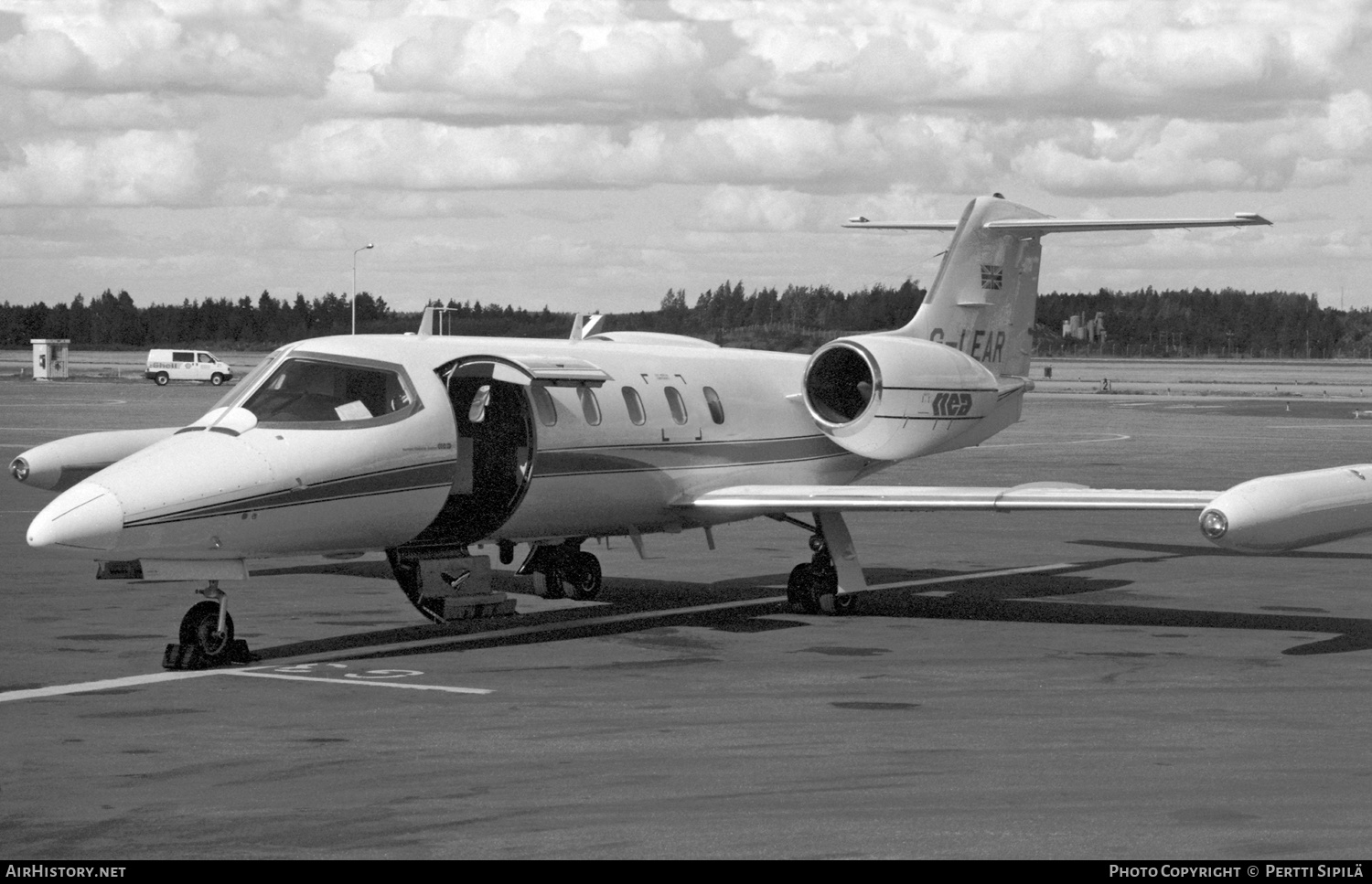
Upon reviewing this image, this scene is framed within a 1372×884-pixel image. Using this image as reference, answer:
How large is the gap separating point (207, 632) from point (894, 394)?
8123 millimetres

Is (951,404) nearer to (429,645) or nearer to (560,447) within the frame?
(560,447)

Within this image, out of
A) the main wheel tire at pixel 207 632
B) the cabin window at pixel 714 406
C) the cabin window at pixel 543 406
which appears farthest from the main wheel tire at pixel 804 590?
the main wheel tire at pixel 207 632

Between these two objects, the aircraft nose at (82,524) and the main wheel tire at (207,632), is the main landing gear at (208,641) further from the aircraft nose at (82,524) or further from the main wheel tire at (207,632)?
the aircraft nose at (82,524)

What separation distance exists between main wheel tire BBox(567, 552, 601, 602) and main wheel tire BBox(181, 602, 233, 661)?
5622mm

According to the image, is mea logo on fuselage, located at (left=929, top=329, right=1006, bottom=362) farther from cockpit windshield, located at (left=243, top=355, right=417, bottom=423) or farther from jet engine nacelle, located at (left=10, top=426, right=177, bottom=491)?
jet engine nacelle, located at (left=10, top=426, right=177, bottom=491)

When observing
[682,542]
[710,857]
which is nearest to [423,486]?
[710,857]

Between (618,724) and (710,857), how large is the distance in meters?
3.69

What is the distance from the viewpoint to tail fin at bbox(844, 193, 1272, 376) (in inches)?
867

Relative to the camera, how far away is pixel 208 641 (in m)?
14.3

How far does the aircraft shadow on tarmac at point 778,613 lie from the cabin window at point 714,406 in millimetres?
1978

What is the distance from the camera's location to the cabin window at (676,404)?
18750 mm

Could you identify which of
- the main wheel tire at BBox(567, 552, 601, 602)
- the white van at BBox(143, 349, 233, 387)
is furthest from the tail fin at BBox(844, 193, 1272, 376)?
the white van at BBox(143, 349, 233, 387)

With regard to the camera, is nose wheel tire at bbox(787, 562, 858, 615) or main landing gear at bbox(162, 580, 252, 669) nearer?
main landing gear at bbox(162, 580, 252, 669)
